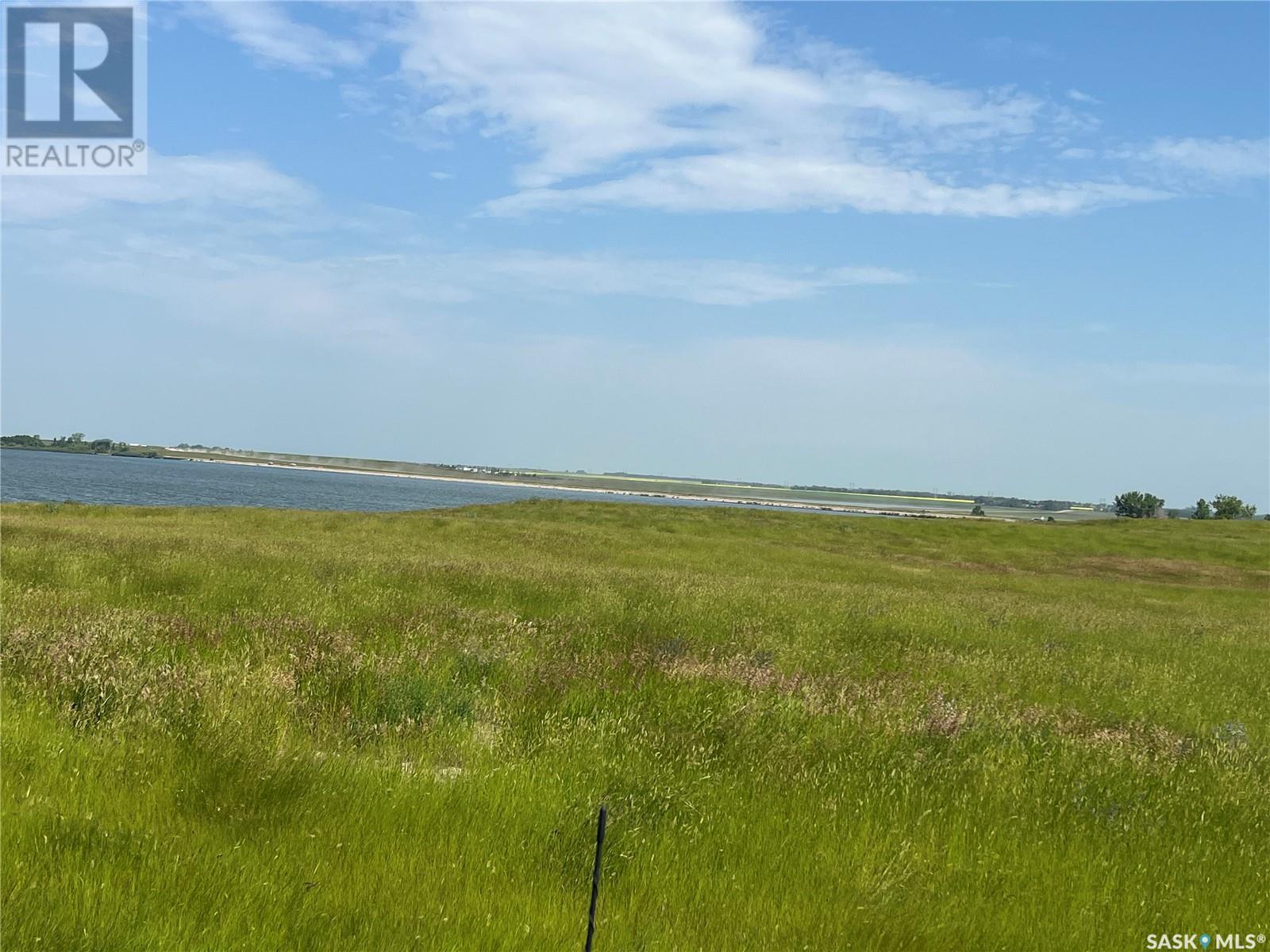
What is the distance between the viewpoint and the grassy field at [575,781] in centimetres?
384

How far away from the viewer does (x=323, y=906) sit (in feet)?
12.1

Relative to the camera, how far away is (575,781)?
221 inches

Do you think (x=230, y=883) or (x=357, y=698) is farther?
(x=357, y=698)

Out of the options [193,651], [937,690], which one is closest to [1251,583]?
[937,690]

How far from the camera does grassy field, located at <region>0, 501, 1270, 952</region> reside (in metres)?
3.84

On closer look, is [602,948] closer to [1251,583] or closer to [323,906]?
[323,906]

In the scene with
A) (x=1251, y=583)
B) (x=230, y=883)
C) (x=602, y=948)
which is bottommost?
(x=1251, y=583)

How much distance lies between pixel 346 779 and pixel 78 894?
180 centimetres
